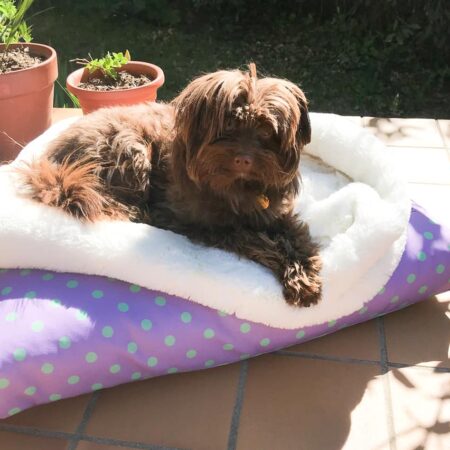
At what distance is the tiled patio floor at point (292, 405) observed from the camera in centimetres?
224

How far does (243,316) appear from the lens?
2.43 meters

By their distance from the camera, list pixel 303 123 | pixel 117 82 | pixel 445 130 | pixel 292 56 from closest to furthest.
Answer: pixel 303 123 → pixel 117 82 → pixel 445 130 → pixel 292 56

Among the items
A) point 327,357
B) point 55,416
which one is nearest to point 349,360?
point 327,357

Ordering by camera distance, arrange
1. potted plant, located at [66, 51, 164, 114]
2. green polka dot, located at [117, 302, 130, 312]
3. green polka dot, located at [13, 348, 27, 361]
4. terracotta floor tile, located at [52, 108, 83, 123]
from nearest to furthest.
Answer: green polka dot, located at [13, 348, 27, 361]
green polka dot, located at [117, 302, 130, 312]
potted plant, located at [66, 51, 164, 114]
terracotta floor tile, located at [52, 108, 83, 123]

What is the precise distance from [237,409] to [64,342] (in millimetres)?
732

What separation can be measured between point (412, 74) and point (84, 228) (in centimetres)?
459

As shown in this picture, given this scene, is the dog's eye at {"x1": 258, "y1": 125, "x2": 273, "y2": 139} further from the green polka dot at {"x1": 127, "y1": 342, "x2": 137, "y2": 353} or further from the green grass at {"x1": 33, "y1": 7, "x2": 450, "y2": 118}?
the green grass at {"x1": 33, "y1": 7, "x2": 450, "y2": 118}

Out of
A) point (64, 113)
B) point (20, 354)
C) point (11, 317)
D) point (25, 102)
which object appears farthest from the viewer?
point (64, 113)

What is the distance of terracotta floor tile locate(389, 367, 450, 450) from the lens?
2.23m

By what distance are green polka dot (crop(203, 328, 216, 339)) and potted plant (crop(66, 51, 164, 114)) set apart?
214 centimetres

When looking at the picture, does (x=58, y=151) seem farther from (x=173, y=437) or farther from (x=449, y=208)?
(x=449, y=208)

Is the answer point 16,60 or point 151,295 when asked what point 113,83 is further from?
point 151,295

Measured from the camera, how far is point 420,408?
7.72 ft

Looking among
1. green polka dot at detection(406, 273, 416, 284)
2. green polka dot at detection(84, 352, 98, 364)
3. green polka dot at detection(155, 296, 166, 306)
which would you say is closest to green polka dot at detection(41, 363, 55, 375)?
green polka dot at detection(84, 352, 98, 364)
